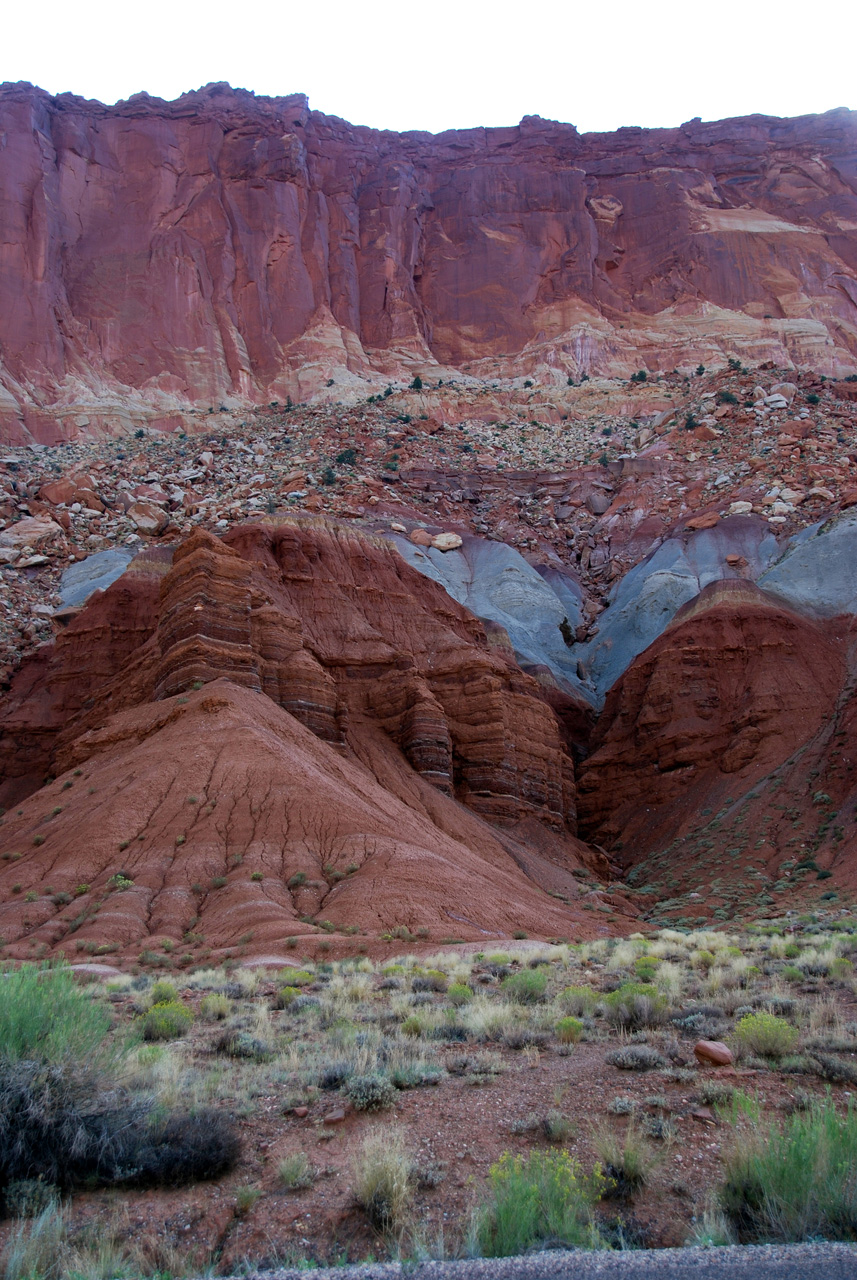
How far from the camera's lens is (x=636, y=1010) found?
30.2 ft

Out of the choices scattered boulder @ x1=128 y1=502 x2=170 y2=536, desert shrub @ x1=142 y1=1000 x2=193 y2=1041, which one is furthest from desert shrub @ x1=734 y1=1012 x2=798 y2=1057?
scattered boulder @ x1=128 y1=502 x2=170 y2=536

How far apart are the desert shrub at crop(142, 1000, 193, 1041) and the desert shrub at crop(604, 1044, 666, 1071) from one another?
15.2 feet

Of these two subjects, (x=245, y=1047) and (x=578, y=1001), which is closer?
(x=245, y=1047)

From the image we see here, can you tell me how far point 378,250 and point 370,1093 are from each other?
4152 inches

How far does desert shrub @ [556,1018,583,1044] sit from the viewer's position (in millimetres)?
8656

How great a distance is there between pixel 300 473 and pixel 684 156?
7958cm

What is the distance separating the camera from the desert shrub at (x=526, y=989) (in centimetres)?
1107

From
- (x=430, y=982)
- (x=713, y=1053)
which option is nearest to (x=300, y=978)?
(x=430, y=982)

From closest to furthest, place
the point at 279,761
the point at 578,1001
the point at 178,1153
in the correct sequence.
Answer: the point at 178,1153 → the point at 578,1001 → the point at 279,761

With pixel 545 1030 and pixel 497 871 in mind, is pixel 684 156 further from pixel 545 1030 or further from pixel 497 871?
pixel 545 1030

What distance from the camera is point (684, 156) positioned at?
10994 centimetres

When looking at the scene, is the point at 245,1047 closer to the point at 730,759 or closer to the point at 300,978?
the point at 300,978

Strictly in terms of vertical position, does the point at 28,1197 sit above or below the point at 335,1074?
below

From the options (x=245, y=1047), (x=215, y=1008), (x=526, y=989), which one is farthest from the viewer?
(x=526, y=989)
